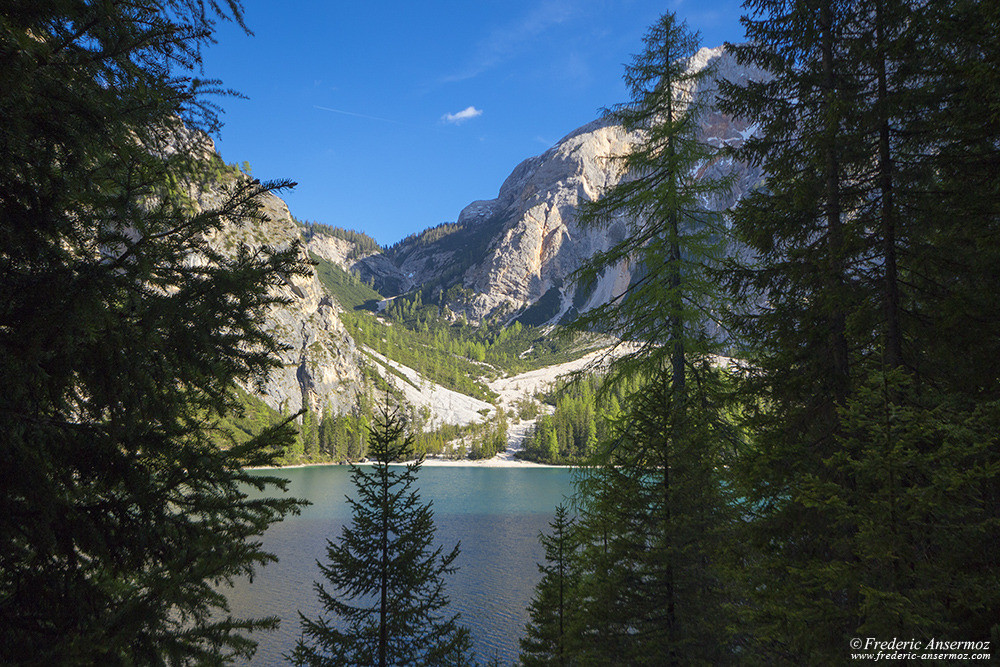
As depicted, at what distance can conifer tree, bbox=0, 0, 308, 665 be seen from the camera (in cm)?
291

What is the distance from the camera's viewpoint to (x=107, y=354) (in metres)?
3.35

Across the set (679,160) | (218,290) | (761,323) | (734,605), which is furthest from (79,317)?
(679,160)

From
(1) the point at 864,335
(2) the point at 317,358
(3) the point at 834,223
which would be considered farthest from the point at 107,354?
(2) the point at 317,358

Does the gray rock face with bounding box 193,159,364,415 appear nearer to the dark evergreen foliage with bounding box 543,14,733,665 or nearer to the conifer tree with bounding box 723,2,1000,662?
the dark evergreen foliage with bounding box 543,14,733,665

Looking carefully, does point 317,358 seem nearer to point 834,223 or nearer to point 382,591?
point 382,591

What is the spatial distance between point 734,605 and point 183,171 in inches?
377

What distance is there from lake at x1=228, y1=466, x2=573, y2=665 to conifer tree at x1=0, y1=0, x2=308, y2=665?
3.27 m

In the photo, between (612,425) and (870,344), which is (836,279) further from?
(612,425)

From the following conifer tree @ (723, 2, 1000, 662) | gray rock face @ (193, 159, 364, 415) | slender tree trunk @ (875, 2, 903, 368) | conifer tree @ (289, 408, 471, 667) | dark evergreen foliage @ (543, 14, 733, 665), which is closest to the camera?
conifer tree @ (723, 2, 1000, 662)

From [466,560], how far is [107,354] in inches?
1418

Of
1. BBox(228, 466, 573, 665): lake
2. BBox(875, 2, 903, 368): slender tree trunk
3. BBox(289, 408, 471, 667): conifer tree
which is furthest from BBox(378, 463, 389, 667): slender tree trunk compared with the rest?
BBox(875, 2, 903, 368): slender tree trunk

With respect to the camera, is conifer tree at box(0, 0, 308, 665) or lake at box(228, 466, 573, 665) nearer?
conifer tree at box(0, 0, 308, 665)

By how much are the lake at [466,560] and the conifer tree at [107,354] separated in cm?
327

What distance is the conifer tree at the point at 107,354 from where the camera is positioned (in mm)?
2906
